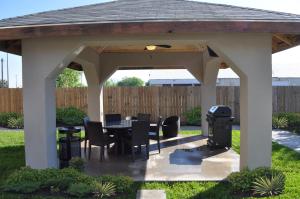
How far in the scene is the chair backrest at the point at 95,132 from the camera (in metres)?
8.13

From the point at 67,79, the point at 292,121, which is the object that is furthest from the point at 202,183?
the point at 67,79

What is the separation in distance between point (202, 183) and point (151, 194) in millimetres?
1186

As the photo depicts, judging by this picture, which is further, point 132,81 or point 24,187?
point 132,81

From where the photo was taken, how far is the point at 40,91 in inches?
247

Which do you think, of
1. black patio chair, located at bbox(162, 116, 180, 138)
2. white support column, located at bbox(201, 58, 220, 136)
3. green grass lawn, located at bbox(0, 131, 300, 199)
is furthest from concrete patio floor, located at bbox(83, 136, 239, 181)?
white support column, located at bbox(201, 58, 220, 136)

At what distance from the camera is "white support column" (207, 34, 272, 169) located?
6.05m

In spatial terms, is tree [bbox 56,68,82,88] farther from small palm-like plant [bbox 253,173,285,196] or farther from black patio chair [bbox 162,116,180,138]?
small palm-like plant [bbox 253,173,285,196]

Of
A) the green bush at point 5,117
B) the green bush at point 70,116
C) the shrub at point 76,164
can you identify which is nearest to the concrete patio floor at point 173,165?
the shrub at point 76,164

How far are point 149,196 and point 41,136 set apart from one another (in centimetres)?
247

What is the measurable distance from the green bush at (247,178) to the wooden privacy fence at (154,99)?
11171 millimetres

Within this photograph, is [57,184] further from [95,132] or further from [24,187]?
[95,132]

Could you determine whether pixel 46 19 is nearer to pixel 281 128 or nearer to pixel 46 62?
pixel 46 62

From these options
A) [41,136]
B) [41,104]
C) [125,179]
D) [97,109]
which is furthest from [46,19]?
[97,109]

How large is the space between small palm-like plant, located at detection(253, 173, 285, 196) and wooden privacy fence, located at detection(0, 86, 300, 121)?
1134 cm
